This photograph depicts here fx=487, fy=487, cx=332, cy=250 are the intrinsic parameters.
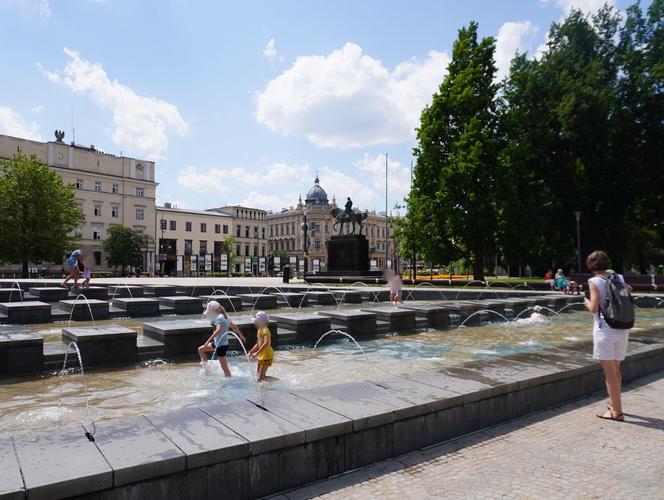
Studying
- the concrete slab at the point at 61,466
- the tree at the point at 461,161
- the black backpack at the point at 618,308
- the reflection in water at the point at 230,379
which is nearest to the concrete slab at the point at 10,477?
the concrete slab at the point at 61,466

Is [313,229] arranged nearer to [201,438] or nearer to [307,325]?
[307,325]

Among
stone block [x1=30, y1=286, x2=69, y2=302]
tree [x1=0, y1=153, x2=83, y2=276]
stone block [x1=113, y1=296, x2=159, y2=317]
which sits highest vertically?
tree [x1=0, y1=153, x2=83, y2=276]

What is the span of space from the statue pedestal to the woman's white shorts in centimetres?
3276

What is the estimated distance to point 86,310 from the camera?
45.2 ft

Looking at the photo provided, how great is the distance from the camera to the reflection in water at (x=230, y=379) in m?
5.87

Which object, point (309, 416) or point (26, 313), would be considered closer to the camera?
point (309, 416)

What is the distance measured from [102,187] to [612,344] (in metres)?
84.4

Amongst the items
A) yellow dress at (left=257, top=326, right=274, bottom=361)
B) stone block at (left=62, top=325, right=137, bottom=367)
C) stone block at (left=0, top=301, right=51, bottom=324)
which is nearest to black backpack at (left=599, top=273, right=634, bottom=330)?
yellow dress at (left=257, top=326, right=274, bottom=361)

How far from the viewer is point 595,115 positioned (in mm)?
33062

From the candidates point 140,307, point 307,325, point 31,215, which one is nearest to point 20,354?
point 307,325

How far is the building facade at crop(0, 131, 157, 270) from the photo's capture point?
242ft

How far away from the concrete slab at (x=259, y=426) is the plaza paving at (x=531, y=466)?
0.43 meters

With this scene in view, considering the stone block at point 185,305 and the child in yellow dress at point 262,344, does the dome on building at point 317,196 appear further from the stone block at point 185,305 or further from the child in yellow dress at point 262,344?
the child in yellow dress at point 262,344

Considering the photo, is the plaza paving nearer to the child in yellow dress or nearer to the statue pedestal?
the child in yellow dress
